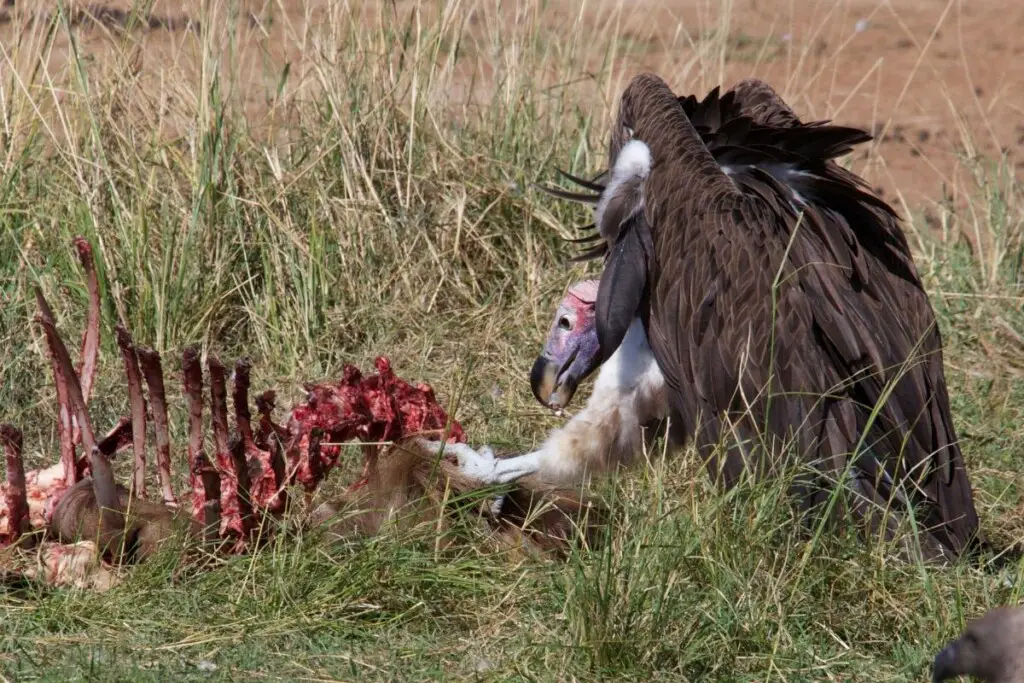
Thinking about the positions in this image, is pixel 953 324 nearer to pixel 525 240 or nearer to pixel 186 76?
pixel 525 240

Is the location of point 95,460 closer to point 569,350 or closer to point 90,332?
point 90,332

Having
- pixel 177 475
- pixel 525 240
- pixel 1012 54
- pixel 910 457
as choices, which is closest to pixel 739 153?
pixel 910 457

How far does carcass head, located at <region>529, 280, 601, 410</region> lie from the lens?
363cm

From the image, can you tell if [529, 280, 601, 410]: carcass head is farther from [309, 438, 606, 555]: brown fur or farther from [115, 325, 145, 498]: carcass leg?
[115, 325, 145, 498]: carcass leg

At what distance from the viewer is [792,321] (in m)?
3.16

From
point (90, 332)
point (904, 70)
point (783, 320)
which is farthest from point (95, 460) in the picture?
point (904, 70)

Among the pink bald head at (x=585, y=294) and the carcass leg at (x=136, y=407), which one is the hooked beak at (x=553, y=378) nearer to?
the pink bald head at (x=585, y=294)

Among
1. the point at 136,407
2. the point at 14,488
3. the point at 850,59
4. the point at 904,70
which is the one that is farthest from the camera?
the point at 850,59

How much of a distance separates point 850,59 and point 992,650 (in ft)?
26.3

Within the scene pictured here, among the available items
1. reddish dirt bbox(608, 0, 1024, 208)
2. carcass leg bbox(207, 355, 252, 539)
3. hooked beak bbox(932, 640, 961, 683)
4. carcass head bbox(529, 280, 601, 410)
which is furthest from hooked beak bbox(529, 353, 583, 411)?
reddish dirt bbox(608, 0, 1024, 208)

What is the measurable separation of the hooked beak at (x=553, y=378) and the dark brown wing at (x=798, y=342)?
0.33 metres

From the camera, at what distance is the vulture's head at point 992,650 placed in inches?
79.8

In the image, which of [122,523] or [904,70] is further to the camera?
[904,70]

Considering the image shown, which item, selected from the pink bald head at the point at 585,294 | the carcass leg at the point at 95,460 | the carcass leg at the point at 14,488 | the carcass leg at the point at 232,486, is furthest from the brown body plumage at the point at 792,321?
the carcass leg at the point at 14,488
